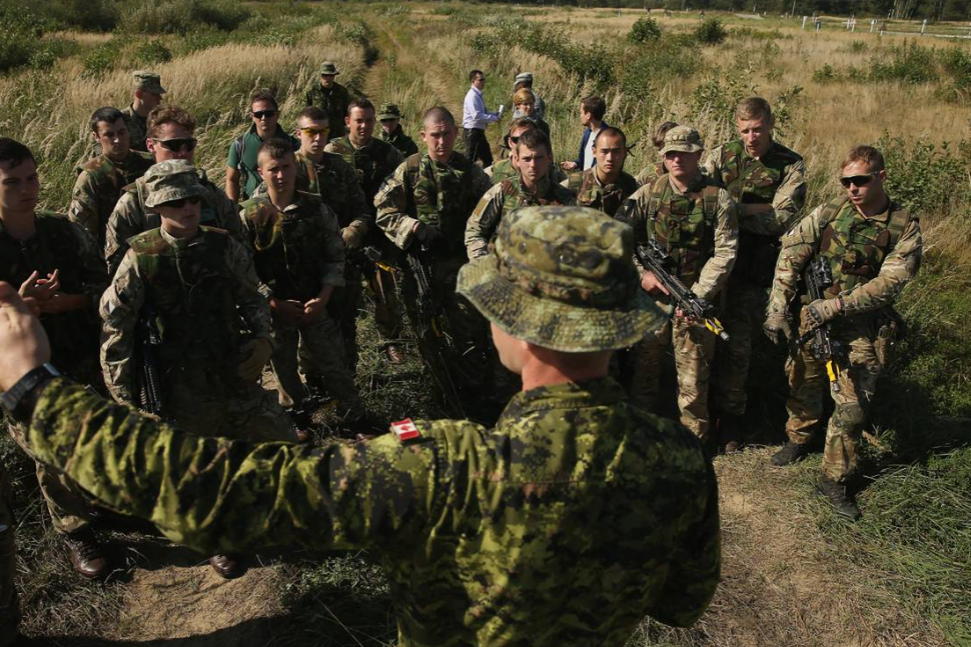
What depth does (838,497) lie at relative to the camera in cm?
420

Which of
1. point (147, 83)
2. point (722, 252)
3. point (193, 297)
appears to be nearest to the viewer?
point (193, 297)

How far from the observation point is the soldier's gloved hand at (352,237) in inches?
209

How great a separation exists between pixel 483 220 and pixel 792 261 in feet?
6.71

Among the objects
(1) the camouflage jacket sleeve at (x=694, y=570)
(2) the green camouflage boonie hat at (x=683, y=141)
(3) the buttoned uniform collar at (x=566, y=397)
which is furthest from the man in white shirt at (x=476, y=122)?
(3) the buttoned uniform collar at (x=566, y=397)

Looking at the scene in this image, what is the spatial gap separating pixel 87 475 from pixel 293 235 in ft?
10.5

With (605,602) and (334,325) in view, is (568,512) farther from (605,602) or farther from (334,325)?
(334,325)

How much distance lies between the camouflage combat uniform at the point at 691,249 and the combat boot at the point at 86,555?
3.48 meters

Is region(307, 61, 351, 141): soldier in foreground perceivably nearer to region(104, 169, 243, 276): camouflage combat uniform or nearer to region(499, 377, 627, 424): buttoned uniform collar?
region(104, 169, 243, 276): camouflage combat uniform

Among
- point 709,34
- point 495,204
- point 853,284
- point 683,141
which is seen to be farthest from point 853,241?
point 709,34

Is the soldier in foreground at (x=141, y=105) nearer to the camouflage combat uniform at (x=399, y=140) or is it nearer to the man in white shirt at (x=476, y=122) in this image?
the camouflage combat uniform at (x=399, y=140)

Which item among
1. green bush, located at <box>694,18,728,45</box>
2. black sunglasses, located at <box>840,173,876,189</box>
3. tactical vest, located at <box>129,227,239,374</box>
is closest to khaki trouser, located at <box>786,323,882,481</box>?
black sunglasses, located at <box>840,173,876,189</box>

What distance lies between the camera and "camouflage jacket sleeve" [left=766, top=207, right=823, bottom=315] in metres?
4.36

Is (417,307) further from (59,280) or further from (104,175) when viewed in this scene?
(59,280)

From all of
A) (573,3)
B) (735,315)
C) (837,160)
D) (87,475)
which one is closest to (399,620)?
(87,475)
